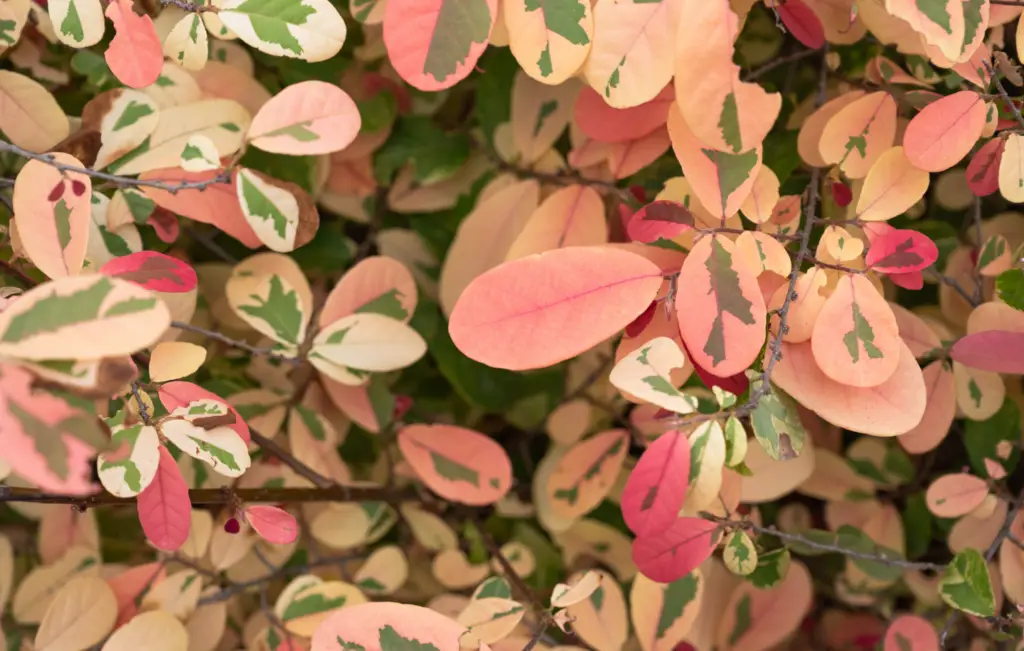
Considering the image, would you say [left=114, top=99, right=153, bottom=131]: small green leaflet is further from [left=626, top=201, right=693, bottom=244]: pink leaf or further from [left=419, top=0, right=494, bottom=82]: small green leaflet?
[left=626, top=201, right=693, bottom=244]: pink leaf

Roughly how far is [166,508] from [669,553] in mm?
453

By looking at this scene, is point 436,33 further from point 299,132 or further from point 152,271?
point 152,271

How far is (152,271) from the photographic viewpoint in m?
0.61

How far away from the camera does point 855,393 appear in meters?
0.60

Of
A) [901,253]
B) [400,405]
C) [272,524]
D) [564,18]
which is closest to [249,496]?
[272,524]

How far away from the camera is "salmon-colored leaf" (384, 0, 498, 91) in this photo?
59 centimetres

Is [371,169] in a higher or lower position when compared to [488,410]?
higher

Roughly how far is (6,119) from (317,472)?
0.50m

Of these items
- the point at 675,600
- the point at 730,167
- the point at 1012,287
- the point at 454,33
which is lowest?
the point at 675,600

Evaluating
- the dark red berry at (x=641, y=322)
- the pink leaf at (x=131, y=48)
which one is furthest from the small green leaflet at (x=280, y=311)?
the dark red berry at (x=641, y=322)

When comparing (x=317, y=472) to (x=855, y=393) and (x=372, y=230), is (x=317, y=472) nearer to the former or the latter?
(x=372, y=230)

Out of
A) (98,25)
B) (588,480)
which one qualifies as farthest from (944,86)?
(98,25)

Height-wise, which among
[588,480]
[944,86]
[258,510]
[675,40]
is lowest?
[588,480]

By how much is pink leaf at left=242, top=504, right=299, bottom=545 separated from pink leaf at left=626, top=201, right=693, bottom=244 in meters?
0.42
